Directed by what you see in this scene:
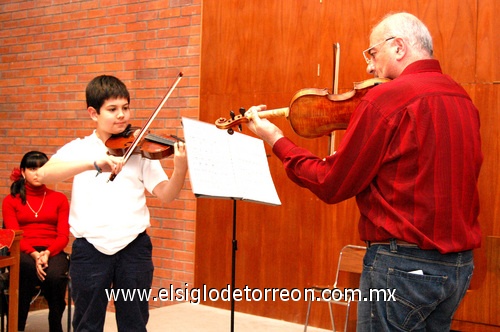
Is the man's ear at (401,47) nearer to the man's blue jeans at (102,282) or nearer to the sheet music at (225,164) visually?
the sheet music at (225,164)

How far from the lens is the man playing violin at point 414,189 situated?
7.00 ft

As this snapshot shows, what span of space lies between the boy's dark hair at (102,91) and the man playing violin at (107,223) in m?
0.12

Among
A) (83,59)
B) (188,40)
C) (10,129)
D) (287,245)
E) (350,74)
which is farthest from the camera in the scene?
(10,129)

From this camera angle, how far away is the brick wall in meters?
5.56

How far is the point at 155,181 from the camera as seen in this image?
10.3ft

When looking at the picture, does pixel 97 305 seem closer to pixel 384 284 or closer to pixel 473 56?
pixel 384 284

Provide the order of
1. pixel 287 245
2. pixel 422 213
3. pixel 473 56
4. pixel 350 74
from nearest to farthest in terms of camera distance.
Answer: pixel 422 213, pixel 473 56, pixel 350 74, pixel 287 245

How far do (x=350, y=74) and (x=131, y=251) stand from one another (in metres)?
2.43

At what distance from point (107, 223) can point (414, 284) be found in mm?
1545

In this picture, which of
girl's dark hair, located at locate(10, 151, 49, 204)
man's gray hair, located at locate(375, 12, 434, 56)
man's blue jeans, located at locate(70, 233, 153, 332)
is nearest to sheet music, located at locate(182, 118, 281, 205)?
man's blue jeans, located at locate(70, 233, 153, 332)

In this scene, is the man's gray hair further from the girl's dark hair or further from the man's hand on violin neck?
the girl's dark hair

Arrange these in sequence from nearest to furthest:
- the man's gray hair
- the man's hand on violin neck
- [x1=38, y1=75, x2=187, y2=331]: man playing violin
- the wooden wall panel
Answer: the man's gray hair → the man's hand on violin neck → [x1=38, y1=75, x2=187, y2=331]: man playing violin → the wooden wall panel

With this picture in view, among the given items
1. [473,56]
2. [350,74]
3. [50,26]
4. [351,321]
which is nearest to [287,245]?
[351,321]

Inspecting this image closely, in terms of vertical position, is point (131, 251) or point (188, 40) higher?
point (188, 40)
